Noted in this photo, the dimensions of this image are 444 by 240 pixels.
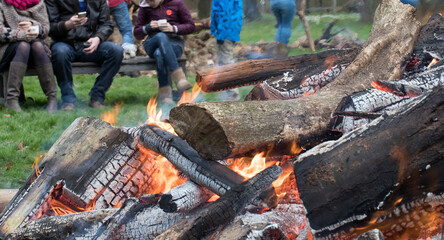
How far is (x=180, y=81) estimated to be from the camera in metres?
6.57

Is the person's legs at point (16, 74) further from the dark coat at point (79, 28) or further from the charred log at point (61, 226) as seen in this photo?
the charred log at point (61, 226)

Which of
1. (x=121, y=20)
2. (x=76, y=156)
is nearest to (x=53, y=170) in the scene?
(x=76, y=156)

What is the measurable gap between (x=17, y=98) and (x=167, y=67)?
2121 millimetres

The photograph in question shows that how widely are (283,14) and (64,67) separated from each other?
320cm

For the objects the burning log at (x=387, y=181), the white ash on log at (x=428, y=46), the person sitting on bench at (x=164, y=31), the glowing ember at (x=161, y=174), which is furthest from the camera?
the person sitting on bench at (x=164, y=31)

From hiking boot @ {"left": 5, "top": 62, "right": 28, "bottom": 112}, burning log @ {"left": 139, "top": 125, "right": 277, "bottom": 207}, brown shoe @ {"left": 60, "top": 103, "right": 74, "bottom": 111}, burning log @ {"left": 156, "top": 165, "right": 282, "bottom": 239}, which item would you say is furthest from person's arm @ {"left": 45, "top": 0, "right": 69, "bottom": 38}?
burning log @ {"left": 156, "top": 165, "right": 282, "bottom": 239}

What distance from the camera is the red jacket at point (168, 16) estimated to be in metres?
6.93

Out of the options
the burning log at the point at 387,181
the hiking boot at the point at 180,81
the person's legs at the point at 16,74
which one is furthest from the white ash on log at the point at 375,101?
the person's legs at the point at 16,74

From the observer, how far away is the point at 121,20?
25.4 ft

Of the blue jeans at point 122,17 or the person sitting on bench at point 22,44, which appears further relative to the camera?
the blue jeans at point 122,17

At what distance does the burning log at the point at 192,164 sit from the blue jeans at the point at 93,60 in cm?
411

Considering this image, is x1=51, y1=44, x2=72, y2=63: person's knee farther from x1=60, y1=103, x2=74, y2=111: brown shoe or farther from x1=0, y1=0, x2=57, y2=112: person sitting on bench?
x1=60, y1=103, x2=74, y2=111: brown shoe

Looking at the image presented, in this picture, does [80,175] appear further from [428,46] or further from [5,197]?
[428,46]

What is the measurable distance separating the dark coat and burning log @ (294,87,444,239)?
5.45 m
